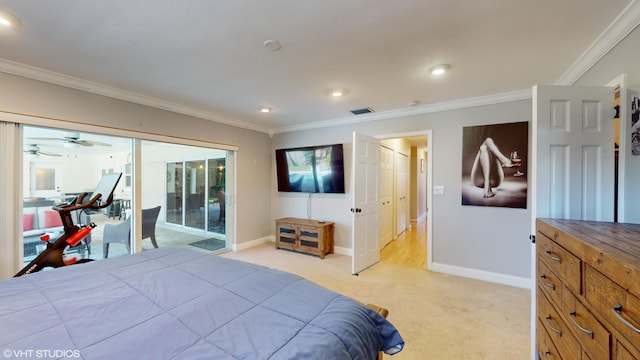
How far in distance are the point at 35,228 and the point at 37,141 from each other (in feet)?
3.15

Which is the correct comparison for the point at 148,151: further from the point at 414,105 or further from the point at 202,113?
the point at 414,105

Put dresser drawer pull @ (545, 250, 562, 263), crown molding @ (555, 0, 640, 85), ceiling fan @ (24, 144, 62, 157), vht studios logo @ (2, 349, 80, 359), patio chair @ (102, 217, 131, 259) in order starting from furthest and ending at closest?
patio chair @ (102, 217, 131, 259)
ceiling fan @ (24, 144, 62, 157)
crown molding @ (555, 0, 640, 85)
dresser drawer pull @ (545, 250, 562, 263)
vht studios logo @ (2, 349, 80, 359)

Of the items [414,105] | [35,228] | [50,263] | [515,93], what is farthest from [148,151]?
[515,93]

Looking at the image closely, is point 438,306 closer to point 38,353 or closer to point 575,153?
point 575,153

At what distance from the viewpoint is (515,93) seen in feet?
9.90

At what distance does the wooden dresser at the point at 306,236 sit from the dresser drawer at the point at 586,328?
3.21 m

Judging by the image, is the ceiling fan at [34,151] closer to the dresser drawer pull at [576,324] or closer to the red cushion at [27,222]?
the red cushion at [27,222]

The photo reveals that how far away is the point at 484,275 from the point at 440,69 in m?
2.71

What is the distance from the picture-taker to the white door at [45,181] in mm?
2598

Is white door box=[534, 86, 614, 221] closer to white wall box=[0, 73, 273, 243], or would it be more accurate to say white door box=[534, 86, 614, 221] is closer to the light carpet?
the light carpet

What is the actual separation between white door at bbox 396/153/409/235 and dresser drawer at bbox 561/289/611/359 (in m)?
4.57

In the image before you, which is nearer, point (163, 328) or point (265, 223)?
point (163, 328)

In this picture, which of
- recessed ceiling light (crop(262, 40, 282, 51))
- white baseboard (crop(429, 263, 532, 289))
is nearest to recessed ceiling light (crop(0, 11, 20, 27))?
recessed ceiling light (crop(262, 40, 282, 51))

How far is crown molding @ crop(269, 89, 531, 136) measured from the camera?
3.07 m
